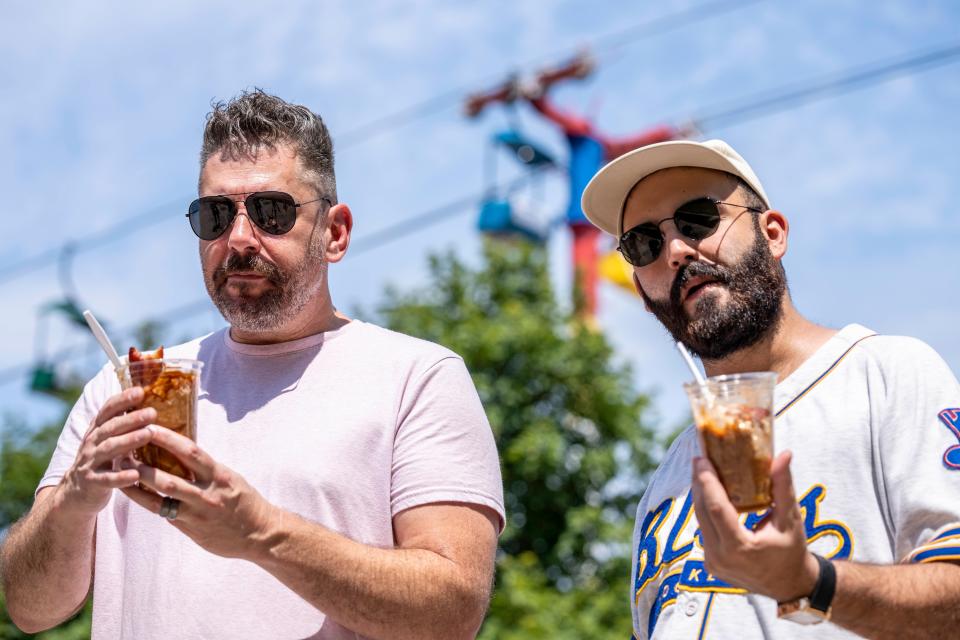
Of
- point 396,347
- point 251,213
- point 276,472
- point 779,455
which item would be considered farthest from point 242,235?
point 779,455

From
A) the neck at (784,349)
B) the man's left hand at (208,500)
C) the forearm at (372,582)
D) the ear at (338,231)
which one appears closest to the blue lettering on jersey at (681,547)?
the neck at (784,349)

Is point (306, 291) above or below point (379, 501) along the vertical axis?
above

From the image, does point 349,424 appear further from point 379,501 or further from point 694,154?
point 694,154

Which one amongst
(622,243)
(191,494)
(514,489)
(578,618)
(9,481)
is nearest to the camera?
(191,494)

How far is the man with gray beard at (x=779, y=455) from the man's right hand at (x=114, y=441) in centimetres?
116

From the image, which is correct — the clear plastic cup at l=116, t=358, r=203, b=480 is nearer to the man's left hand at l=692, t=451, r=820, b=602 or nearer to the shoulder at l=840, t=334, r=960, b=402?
the man's left hand at l=692, t=451, r=820, b=602

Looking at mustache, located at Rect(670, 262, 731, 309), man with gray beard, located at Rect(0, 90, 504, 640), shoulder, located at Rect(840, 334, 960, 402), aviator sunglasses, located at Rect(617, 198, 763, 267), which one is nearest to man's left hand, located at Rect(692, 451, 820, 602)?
shoulder, located at Rect(840, 334, 960, 402)

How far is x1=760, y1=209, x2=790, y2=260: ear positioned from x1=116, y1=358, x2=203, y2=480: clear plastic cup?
1.77m

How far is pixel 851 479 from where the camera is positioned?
2.85 meters

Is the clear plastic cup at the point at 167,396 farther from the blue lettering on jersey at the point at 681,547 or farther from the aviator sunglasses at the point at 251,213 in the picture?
the blue lettering on jersey at the point at 681,547

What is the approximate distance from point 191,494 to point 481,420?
3.60 feet

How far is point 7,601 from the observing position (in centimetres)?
324

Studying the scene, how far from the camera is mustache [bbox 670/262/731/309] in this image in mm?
3307

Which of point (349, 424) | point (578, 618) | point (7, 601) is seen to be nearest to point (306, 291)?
point (349, 424)
